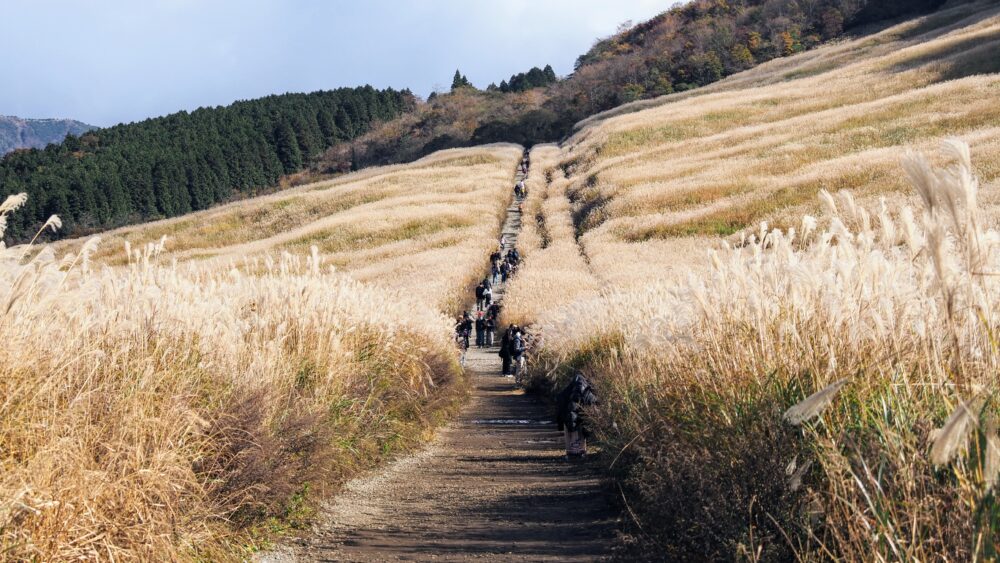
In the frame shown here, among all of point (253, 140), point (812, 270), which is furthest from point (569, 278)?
point (253, 140)

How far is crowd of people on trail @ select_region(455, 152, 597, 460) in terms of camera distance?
1085 cm

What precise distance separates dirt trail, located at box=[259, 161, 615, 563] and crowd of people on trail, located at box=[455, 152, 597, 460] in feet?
1.64

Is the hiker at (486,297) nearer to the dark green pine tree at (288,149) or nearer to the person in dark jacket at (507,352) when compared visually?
the person in dark jacket at (507,352)

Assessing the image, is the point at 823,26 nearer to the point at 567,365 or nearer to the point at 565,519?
the point at 567,365

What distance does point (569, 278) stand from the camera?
95.5 ft

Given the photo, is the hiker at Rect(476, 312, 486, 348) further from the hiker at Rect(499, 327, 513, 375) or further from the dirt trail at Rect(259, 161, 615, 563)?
the dirt trail at Rect(259, 161, 615, 563)

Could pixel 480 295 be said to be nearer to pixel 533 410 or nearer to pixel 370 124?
pixel 533 410

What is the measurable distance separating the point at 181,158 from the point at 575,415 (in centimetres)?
13638

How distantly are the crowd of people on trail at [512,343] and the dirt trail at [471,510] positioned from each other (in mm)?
499

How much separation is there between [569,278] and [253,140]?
127 meters

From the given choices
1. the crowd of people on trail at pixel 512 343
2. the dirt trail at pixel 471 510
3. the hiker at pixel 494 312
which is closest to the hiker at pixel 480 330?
the crowd of people on trail at pixel 512 343

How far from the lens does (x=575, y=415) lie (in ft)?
35.1

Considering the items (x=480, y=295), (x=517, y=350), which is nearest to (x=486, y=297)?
(x=480, y=295)

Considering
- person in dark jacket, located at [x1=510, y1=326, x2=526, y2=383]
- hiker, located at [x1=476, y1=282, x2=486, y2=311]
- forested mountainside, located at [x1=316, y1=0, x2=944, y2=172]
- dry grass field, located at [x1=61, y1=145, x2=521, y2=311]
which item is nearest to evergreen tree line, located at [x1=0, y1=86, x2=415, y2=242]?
forested mountainside, located at [x1=316, y1=0, x2=944, y2=172]
